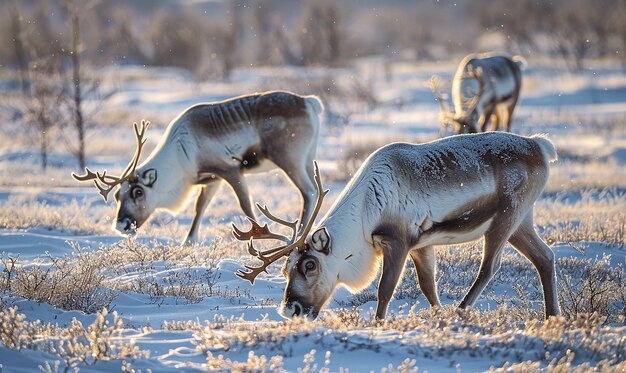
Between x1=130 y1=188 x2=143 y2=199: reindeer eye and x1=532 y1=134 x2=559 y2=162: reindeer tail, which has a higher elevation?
x1=532 y1=134 x2=559 y2=162: reindeer tail

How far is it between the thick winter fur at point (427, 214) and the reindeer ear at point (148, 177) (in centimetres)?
426

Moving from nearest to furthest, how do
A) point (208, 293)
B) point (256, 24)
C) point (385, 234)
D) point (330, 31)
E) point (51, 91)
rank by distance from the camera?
point (385, 234)
point (208, 293)
point (51, 91)
point (330, 31)
point (256, 24)

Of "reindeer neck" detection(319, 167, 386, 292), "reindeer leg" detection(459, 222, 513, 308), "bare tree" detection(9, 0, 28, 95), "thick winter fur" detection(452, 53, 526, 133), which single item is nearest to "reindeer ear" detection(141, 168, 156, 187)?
"reindeer neck" detection(319, 167, 386, 292)

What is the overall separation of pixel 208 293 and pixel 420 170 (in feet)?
8.31

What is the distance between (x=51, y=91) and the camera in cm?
2173

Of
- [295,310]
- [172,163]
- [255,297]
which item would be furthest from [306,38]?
[295,310]

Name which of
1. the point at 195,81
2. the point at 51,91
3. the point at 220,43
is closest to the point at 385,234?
the point at 51,91

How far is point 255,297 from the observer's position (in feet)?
27.1

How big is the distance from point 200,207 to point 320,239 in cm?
501

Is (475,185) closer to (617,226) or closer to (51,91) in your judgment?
(617,226)

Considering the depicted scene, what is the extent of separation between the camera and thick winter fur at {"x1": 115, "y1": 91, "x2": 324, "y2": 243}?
1060cm

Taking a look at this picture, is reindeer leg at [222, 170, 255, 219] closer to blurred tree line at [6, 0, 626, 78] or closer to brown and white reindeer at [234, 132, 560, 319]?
brown and white reindeer at [234, 132, 560, 319]

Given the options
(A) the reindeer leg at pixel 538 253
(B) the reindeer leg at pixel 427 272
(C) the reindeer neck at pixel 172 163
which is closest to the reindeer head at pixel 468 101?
(C) the reindeer neck at pixel 172 163

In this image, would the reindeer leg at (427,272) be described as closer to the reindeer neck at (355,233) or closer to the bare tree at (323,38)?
the reindeer neck at (355,233)
